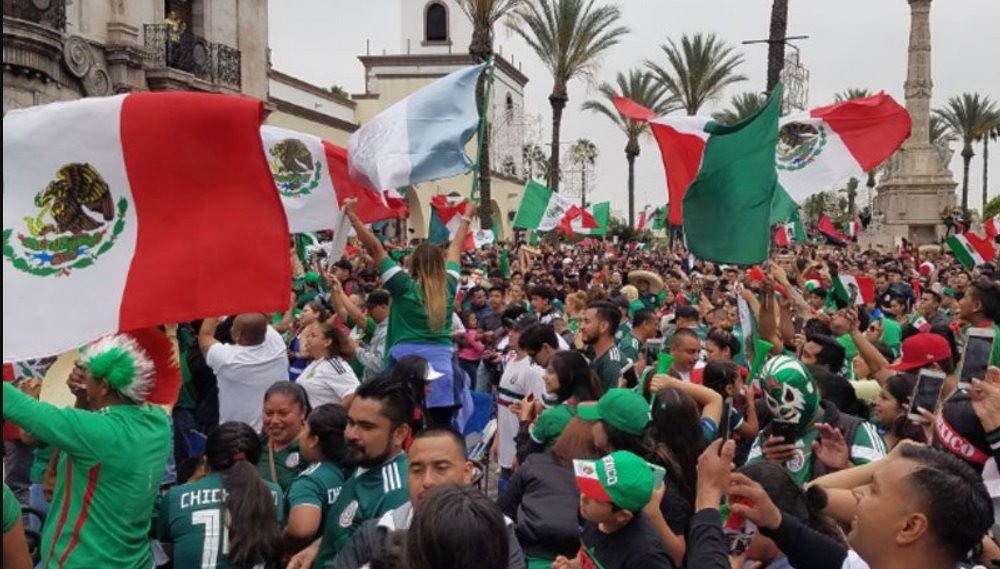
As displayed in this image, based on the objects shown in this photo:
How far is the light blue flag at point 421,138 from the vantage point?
7.11 m

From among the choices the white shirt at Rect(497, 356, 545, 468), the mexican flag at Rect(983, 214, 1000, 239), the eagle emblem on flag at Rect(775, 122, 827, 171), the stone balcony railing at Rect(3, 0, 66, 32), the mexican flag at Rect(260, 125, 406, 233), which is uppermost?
the stone balcony railing at Rect(3, 0, 66, 32)

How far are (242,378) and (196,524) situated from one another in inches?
88.3

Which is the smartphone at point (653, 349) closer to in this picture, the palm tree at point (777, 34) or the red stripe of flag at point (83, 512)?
the red stripe of flag at point (83, 512)

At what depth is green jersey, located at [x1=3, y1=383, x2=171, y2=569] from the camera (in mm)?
3570

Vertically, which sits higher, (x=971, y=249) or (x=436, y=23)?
(x=436, y=23)

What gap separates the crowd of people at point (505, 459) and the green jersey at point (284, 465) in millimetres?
11

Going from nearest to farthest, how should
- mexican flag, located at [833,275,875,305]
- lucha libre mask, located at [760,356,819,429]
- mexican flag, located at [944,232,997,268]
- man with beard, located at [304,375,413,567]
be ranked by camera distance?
1. man with beard, located at [304,375,413,567]
2. lucha libre mask, located at [760,356,819,429]
3. mexican flag, located at [833,275,875,305]
4. mexican flag, located at [944,232,997,268]

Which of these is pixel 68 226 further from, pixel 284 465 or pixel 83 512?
pixel 284 465

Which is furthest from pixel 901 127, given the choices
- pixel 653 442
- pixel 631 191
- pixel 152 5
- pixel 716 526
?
pixel 631 191

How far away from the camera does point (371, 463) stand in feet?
12.9

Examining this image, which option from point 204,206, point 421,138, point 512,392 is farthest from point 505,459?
point 204,206

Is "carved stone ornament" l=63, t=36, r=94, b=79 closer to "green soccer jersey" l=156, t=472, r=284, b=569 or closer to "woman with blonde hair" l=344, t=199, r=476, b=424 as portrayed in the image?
"woman with blonde hair" l=344, t=199, r=476, b=424

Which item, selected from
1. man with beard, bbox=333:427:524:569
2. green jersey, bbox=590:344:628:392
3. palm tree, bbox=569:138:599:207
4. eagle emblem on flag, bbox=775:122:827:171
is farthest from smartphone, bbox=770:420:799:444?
palm tree, bbox=569:138:599:207

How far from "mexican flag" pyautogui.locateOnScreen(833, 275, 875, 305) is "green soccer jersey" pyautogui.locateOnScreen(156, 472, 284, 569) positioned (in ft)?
30.2
